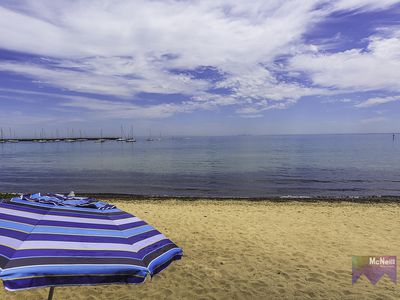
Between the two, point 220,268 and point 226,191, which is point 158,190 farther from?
point 220,268

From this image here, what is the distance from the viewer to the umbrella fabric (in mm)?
2904

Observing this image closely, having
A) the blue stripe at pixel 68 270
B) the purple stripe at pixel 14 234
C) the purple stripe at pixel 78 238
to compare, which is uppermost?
the purple stripe at pixel 14 234

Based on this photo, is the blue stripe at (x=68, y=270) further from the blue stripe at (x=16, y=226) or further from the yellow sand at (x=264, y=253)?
the yellow sand at (x=264, y=253)

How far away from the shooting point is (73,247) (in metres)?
3.23

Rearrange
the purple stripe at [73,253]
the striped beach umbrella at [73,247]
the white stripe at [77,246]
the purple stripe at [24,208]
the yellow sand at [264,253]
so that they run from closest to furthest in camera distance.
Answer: the striped beach umbrella at [73,247] → the purple stripe at [73,253] → the white stripe at [77,246] → the purple stripe at [24,208] → the yellow sand at [264,253]

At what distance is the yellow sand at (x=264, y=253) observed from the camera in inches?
270

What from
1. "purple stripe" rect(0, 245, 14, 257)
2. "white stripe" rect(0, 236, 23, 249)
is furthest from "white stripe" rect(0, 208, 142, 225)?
"purple stripe" rect(0, 245, 14, 257)

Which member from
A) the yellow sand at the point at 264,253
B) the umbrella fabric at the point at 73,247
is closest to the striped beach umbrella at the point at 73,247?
the umbrella fabric at the point at 73,247

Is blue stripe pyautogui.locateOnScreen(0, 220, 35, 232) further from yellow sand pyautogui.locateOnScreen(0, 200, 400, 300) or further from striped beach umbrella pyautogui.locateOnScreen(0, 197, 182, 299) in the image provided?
yellow sand pyautogui.locateOnScreen(0, 200, 400, 300)

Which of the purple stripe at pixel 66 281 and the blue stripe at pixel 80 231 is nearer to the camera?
the purple stripe at pixel 66 281

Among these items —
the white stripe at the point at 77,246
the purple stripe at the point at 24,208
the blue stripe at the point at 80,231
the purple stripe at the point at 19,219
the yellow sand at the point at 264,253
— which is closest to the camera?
the white stripe at the point at 77,246

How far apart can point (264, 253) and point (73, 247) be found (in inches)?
284

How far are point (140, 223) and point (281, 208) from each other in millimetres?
14065

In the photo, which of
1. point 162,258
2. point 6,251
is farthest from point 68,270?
point 162,258
